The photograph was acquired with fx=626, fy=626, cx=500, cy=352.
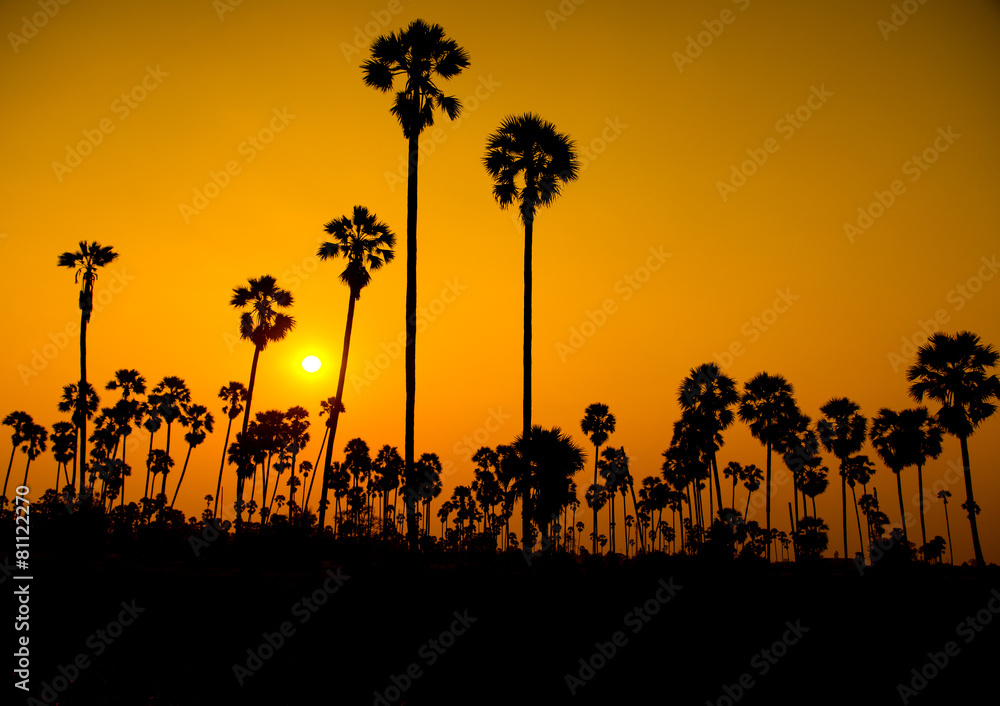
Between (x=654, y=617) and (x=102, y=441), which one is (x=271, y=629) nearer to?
(x=654, y=617)

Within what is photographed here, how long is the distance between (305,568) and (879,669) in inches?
1124

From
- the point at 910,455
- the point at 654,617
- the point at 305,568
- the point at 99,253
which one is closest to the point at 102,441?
the point at 99,253

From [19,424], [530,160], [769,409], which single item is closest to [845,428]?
[769,409]

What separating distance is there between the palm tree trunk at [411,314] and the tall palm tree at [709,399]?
1386 inches

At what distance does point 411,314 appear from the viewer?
2230 centimetres

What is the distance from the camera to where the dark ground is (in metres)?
15.0

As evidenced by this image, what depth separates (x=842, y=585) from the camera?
20453mm

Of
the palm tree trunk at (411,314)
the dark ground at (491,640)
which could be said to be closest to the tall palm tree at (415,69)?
the palm tree trunk at (411,314)

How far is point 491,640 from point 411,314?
1098 cm

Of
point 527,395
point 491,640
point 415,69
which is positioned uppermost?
point 415,69

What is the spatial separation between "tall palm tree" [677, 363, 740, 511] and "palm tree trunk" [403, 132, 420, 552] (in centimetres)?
3520

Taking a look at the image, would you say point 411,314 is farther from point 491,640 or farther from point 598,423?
point 598,423

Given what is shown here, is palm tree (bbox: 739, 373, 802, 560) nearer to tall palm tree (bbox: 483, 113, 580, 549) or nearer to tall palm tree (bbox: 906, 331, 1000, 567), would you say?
tall palm tree (bbox: 906, 331, 1000, 567)

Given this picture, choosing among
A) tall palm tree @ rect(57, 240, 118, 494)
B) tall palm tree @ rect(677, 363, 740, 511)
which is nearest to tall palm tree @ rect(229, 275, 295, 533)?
tall palm tree @ rect(57, 240, 118, 494)
